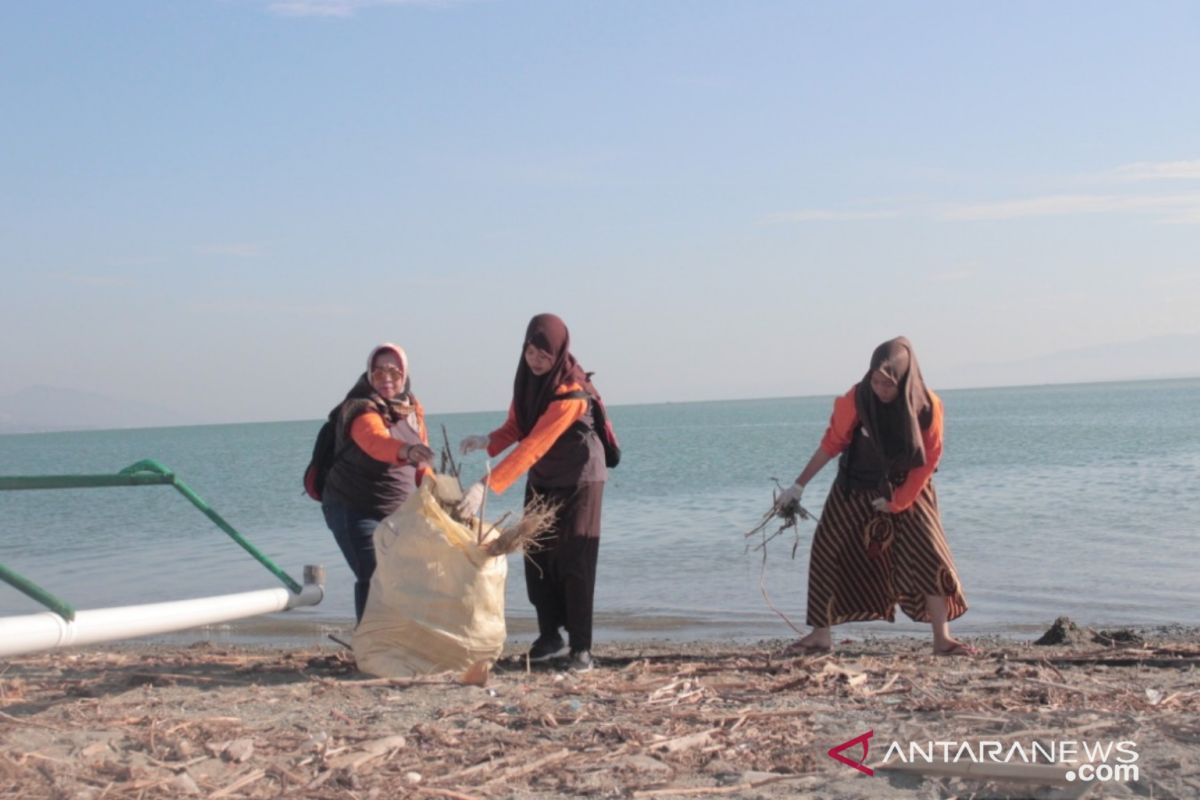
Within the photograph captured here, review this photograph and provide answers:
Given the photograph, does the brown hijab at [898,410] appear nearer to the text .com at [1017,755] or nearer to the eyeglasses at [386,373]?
the text .com at [1017,755]

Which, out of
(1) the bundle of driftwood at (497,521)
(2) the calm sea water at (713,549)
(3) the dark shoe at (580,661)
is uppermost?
(1) the bundle of driftwood at (497,521)

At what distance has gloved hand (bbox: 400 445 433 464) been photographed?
5137 mm

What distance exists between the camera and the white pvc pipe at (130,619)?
4.70 meters

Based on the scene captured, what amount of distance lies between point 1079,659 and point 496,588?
2854mm

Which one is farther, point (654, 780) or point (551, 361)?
point (551, 361)

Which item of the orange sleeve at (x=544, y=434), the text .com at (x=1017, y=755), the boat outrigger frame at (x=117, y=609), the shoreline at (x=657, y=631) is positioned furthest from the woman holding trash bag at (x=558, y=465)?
the shoreline at (x=657, y=631)

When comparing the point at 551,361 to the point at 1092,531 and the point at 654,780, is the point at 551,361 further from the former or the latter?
the point at 1092,531

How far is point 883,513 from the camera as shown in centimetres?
609

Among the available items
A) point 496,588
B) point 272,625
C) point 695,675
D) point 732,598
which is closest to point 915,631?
point 732,598

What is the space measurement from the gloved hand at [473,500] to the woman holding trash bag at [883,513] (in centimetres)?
164

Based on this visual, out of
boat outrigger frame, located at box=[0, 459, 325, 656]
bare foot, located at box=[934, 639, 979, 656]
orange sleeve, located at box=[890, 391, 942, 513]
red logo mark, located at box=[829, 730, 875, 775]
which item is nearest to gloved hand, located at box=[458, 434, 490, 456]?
boat outrigger frame, located at box=[0, 459, 325, 656]

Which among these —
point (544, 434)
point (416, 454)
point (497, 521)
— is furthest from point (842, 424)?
point (416, 454)

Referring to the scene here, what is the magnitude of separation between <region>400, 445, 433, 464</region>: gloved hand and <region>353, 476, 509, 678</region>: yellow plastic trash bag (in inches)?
4.8

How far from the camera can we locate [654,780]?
3.72m
